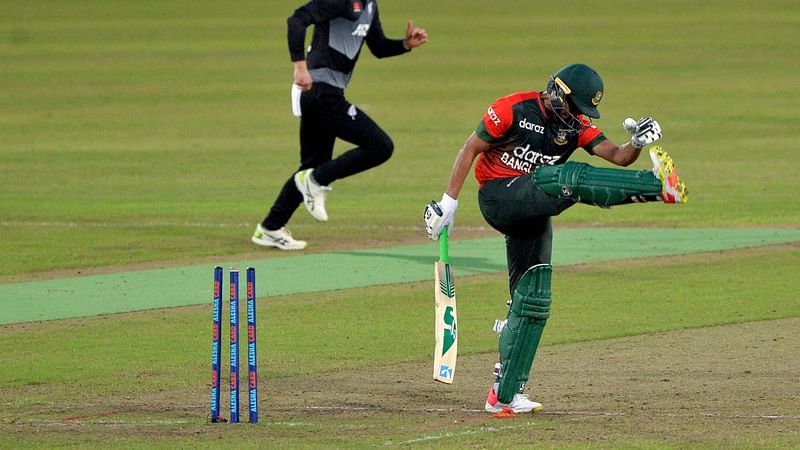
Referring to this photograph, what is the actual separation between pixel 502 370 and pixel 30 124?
65.7 feet

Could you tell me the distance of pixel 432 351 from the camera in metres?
9.62

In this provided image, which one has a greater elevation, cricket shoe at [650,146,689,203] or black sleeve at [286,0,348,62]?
black sleeve at [286,0,348,62]

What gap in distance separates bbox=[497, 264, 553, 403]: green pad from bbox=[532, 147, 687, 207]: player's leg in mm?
579

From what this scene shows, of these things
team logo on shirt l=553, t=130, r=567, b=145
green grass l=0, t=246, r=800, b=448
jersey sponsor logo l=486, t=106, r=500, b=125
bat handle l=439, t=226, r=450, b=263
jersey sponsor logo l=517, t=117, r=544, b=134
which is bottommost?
green grass l=0, t=246, r=800, b=448

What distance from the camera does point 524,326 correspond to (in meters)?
7.70

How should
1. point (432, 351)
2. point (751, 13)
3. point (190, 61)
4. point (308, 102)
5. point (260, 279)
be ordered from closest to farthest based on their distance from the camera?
point (432, 351), point (260, 279), point (308, 102), point (190, 61), point (751, 13)

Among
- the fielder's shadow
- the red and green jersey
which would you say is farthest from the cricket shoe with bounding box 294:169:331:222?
the red and green jersey

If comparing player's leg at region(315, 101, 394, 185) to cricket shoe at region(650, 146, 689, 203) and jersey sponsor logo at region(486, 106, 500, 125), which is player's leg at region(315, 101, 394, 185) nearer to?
jersey sponsor logo at region(486, 106, 500, 125)

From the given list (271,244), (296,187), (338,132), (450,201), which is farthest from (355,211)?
(450,201)

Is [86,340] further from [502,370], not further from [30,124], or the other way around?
[30,124]

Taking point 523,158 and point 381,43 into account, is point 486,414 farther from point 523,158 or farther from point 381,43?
point 381,43

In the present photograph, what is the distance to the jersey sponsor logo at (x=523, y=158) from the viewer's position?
7.83 meters

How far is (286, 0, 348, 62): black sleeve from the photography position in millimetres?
12734

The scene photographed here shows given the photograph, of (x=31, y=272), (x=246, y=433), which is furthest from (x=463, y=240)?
(x=246, y=433)
